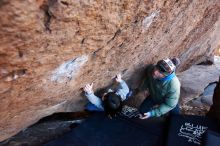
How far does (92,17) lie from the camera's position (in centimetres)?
285

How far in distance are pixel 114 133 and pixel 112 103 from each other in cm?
59

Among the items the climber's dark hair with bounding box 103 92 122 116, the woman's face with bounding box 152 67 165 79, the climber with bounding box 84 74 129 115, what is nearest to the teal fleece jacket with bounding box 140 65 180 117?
the woman's face with bounding box 152 67 165 79

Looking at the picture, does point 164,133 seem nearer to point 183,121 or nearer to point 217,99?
point 183,121

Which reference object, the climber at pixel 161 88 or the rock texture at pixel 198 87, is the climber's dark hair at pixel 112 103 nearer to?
the climber at pixel 161 88

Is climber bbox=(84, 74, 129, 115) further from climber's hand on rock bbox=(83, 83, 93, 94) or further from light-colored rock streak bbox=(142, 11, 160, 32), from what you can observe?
light-colored rock streak bbox=(142, 11, 160, 32)

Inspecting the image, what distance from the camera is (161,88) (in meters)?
5.35

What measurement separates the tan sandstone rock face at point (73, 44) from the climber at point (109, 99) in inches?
6.8

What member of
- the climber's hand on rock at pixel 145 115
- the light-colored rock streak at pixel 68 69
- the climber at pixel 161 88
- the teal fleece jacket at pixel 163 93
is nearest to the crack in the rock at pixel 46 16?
the light-colored rock streak at pixel 68 69

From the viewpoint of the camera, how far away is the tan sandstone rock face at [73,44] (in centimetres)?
249

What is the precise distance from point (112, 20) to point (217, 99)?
3.60 metres

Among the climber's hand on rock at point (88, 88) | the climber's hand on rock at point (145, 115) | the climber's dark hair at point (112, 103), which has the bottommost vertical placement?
the climber's hand on rock at point (145, 115)

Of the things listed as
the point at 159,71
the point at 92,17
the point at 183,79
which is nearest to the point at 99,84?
the point at 159,71

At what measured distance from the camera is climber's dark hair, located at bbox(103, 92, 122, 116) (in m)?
4.94

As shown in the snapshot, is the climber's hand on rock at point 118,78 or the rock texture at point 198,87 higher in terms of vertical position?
the climber's hand on rock at point 118,78
